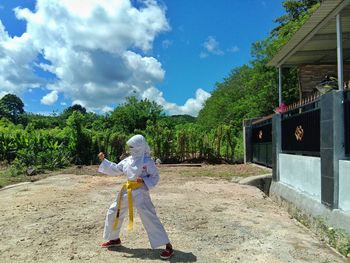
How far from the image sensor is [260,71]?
33906 mm

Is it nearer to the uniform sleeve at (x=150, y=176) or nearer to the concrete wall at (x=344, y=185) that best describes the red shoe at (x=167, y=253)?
the uniform sleeve at (x=150, y=176)

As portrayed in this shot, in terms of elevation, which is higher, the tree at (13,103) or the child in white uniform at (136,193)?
the tree at (13,103)

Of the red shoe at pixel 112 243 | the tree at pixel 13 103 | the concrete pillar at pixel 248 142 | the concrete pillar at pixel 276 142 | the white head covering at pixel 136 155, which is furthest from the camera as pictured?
the tree at pixel 13 103

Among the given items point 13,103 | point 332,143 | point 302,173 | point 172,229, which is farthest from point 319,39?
point 13,103

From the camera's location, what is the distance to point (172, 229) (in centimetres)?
707

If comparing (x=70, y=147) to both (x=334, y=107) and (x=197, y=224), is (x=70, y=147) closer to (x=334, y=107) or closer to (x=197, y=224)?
(x=197, y=224)

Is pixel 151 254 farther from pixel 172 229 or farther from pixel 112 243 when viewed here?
pixel 172 229

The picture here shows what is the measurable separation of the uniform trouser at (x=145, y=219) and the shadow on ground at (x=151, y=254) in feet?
0.48

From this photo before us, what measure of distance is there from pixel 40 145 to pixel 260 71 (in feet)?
64.5

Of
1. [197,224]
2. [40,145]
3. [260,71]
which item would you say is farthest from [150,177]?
[260,71]

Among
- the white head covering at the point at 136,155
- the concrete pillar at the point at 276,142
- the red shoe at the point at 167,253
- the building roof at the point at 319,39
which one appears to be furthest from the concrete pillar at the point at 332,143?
the concrete pillar at the point at 276,142

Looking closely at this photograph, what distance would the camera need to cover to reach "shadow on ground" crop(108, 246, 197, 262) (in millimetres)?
5484

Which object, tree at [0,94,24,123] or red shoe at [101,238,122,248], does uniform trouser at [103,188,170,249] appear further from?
tree at [0,94,24,123]

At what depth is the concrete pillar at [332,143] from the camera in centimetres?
638
